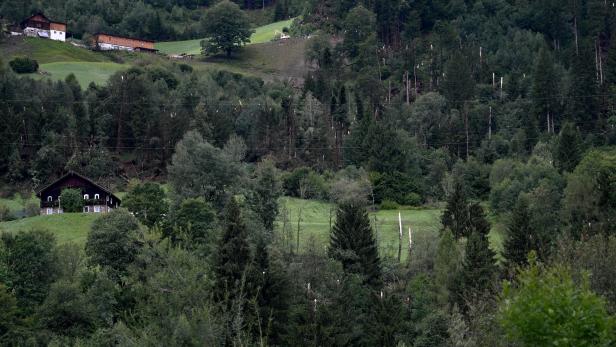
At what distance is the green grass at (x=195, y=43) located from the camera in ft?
514

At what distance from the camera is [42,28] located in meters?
145

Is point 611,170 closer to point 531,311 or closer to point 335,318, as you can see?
point 335,318

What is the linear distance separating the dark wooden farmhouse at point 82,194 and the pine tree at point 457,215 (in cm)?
2707

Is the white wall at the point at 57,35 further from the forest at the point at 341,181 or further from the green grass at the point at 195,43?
the green grass at the point at 195,43

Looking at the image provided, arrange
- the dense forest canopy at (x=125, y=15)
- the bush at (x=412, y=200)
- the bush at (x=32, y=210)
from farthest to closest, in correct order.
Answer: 1. the dense forest canopy at (x=125, y=15)
2. the bush at (x=412, y=200)
3. the bush at (x=32, y=210)

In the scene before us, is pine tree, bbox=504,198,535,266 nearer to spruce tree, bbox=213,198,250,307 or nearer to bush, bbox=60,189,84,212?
spruce tree, bbox=213,198,250,307

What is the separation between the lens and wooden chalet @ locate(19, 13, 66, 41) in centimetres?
14388

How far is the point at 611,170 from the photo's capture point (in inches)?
2849

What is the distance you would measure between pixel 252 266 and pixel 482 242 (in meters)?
13.1

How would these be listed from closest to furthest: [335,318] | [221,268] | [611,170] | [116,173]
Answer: [335,318]
[221,268]
[611,170]
[116,173]

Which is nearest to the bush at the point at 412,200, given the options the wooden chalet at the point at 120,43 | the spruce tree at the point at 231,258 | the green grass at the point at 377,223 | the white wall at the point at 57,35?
the green grass at the point at 377,223

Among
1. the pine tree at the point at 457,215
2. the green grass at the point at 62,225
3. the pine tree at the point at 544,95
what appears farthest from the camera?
the pine tree at the point at 544,95

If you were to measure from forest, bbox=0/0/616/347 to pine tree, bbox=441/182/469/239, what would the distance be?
12 centimetres

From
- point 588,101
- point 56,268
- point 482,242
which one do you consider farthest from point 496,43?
point 56,268
